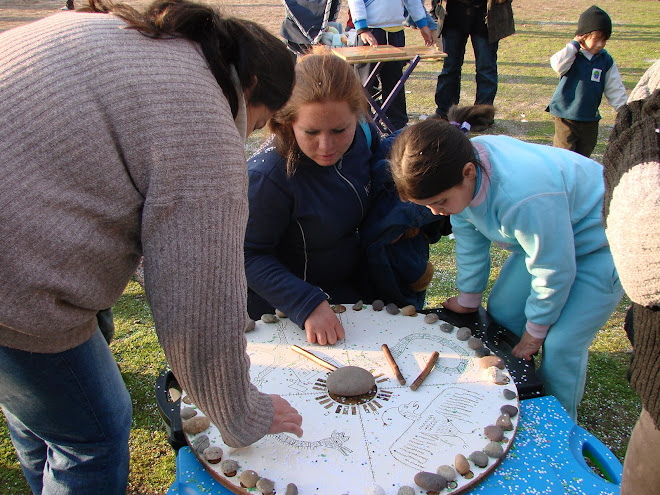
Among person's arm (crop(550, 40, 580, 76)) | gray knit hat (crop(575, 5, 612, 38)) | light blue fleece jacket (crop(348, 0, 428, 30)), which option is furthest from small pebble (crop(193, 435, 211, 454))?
light blue fleece jacket (crop(348, 0, 428, 30))

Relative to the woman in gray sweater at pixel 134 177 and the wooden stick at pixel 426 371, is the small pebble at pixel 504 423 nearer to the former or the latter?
the wooden stick at pixel 426 371

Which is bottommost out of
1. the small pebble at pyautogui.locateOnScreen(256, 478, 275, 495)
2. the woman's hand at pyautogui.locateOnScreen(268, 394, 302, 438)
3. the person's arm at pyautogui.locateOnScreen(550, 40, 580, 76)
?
the small pebble at pyautogui.locateOnScreen(256, 478, 275, 495)

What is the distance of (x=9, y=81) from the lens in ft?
2.60

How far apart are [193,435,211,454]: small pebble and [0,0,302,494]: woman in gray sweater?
0.30 metres

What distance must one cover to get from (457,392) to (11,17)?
1061 cm

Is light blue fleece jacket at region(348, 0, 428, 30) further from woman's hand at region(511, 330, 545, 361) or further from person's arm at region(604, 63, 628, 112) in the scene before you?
woman's hand at region(511, 330, 545, 361)

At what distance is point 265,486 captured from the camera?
114 cm

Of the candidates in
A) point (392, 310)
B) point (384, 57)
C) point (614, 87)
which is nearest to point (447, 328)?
point (392, 310)

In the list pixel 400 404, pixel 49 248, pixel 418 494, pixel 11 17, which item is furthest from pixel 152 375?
pixel 11 17

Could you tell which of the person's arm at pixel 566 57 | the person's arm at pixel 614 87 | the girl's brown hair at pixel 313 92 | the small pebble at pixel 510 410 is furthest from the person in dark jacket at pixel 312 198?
the person's arm at pixel 614 87

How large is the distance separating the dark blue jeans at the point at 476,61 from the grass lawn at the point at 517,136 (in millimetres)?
375

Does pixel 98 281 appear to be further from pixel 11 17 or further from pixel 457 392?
pixel 11 17

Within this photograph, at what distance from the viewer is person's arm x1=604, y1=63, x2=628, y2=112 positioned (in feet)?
11.9

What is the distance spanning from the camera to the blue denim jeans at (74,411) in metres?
1.03
